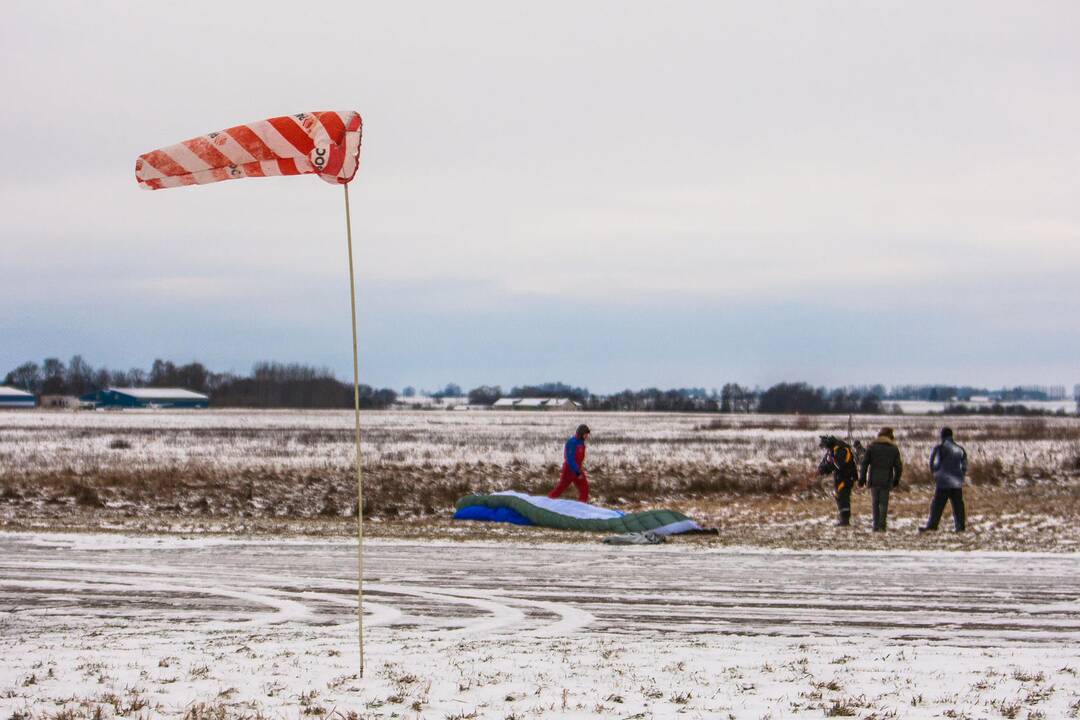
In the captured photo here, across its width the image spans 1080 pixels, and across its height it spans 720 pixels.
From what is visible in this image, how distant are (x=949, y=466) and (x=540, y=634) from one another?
1116cm

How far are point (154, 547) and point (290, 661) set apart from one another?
862cm

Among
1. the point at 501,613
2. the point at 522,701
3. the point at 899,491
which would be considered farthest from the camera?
the point at 899,491

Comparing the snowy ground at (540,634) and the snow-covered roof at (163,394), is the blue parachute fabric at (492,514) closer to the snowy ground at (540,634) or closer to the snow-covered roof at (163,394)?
the snowy ground at (540,634)

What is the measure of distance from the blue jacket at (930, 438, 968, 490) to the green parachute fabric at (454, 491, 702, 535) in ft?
12.6

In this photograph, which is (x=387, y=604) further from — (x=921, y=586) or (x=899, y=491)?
(x=899, y=491)

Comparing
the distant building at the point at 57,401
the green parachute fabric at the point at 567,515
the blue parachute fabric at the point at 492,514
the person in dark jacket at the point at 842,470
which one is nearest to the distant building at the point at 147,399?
the distant building at the point at 57,401

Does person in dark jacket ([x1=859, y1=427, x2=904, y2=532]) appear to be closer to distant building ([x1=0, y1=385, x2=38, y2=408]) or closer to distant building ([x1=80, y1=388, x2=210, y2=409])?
distant building ([x1=80, y1=388, x2=210, y2=409])

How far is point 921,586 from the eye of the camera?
12148 millimetres

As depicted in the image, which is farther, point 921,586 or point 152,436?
point 152,436

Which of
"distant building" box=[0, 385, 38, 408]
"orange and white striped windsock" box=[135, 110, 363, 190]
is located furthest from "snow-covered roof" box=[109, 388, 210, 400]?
"orange and white striped windsock" box=[135, 110, 363, 190]

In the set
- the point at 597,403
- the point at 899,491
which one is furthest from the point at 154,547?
the point at 597,403

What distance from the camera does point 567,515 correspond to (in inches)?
744

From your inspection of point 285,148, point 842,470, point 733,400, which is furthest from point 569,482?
point 733,400

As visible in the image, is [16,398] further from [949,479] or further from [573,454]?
[949,479]
